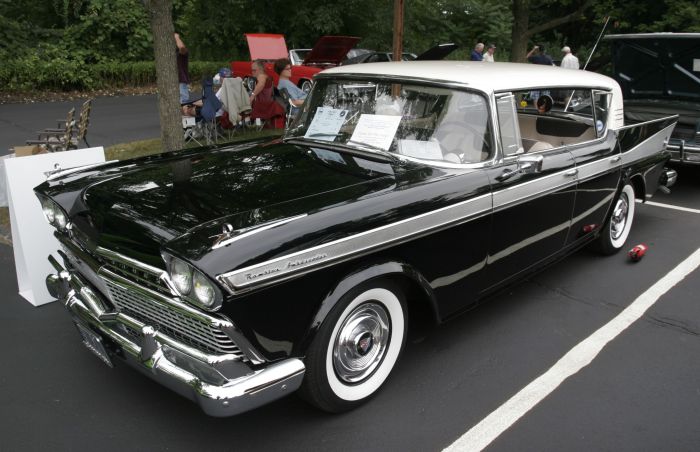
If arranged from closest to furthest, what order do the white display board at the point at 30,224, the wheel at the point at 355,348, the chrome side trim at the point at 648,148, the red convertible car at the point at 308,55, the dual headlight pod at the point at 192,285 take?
1. the dual headlight pod at the point at 192,285
2. the wheel at the point at 355,348
3. the white display board at the point at 30,224
4. the chrome side trim at the point at 648,148
5. the red convertible car at the point at 308,55

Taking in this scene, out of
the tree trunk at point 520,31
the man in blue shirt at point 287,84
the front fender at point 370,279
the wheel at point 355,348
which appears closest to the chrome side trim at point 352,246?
the front fender at point 370,279

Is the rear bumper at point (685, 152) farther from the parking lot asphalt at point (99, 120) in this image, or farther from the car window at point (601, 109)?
the parking lot asphalt at point (99, 120)

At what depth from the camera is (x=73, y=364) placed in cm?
341

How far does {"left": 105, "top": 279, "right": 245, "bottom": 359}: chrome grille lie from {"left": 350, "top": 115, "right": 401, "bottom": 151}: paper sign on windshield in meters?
1.65

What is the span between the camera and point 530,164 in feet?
11.7

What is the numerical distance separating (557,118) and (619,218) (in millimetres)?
1143

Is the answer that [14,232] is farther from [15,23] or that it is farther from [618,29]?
[15,23]

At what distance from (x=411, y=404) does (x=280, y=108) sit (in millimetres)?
7141

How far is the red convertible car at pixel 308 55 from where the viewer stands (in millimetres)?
12930

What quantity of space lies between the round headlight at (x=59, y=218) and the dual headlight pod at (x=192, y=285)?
3.70 ft

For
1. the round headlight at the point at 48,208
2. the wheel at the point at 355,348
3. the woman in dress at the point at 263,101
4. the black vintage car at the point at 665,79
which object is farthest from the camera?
the woman in dress at the point at 263,101

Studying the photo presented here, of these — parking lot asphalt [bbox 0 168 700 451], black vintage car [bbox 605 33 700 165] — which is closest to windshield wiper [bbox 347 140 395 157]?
parking lot asphalt [bbox 0 168 700 451]

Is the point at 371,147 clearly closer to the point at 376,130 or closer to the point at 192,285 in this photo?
the point at 376,130

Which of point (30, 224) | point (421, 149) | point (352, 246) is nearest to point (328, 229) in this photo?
point (352, 246)
